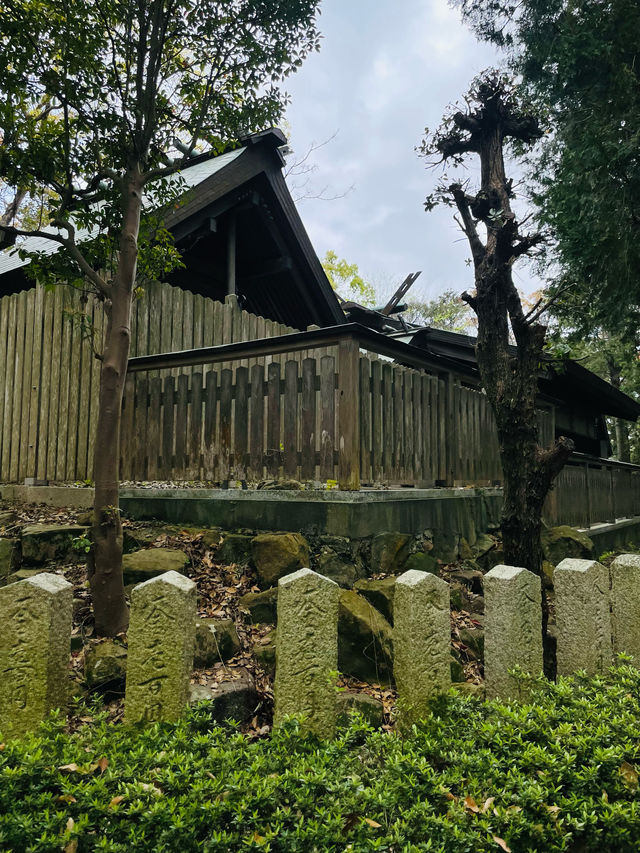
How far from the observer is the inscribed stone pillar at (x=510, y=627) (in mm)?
2658

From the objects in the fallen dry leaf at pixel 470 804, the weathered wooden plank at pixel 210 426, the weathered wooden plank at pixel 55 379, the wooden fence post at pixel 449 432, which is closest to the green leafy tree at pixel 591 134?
the wooden fence post at pixel 449 432

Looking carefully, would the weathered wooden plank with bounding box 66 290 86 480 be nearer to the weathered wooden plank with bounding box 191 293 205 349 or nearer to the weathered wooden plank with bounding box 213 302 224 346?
the weathered wooden plank with bounding box 191 293 205 349

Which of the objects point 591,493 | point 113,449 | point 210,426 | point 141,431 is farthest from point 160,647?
point 591,493

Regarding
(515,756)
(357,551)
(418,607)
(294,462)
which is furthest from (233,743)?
(294,462)

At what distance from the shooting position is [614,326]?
10.9 meters

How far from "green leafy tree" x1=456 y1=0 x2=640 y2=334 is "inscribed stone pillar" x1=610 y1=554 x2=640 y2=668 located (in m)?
7.20

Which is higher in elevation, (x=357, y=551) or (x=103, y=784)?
(x=357, y=551)

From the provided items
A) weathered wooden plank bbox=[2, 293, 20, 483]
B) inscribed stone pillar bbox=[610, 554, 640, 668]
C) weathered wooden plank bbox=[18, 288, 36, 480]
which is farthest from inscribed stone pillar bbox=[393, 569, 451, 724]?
weathered wooden plank bbox=[2, 293, 20, 483]

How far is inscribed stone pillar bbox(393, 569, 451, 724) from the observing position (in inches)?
98.3

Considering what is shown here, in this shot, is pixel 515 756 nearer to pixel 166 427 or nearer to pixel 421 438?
pixel 421 438

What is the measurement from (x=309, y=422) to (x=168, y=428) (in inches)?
67.6

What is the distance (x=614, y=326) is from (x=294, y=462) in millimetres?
8554

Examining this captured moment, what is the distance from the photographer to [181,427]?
5.81m

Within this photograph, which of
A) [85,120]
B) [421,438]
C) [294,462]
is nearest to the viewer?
[85,120]
